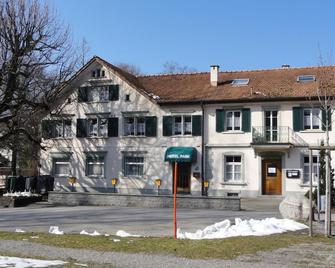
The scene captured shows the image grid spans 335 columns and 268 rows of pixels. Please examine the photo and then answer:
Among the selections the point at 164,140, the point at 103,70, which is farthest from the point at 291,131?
the point at 103,70

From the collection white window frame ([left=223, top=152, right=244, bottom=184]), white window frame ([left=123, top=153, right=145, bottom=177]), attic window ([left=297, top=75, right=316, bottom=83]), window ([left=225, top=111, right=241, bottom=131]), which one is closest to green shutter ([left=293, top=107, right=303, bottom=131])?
attic window ([left=297, top=75, right=316, bottom=83])

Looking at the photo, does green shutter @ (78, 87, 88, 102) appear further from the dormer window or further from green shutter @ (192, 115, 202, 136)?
green shutter @ (192, 115, 202, 136)

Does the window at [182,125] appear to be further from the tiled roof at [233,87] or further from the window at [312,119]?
the window at [312,119]

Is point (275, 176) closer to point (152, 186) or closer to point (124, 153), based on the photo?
point (152, 186)

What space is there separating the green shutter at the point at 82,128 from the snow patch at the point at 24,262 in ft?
93.0

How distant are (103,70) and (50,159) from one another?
790 cm

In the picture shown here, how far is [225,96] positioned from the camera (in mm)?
33219

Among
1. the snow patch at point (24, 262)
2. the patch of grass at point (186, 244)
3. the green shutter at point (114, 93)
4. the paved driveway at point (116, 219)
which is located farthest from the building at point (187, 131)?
the snow patch at point (24, 262)

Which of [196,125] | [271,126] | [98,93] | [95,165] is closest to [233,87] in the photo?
[196,125]

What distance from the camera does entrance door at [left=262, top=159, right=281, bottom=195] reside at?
104 ft

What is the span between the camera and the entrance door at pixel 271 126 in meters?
31.5

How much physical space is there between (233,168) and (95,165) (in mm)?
10383

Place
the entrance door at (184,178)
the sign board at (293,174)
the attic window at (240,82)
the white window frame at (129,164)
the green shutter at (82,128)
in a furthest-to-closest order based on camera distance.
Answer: the green shutter at (82,128) → the white window frame at (129,164) → the attic window at (240,82) → the entrance door at (184,178) → the sign board at (293,174)

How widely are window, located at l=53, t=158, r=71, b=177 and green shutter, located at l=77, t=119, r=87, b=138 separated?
217 centimetres
